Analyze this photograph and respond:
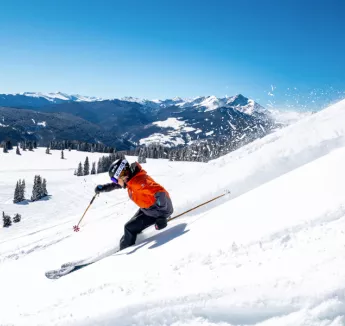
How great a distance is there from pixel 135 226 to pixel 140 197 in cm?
99

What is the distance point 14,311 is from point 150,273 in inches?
124

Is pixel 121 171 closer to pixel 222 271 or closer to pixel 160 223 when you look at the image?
pixel 160 223

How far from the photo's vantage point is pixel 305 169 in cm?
923

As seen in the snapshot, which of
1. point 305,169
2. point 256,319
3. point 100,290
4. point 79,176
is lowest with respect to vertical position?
point 256,319

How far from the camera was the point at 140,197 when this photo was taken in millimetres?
8805

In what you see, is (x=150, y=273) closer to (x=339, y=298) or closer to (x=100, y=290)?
(x=100, y=290)

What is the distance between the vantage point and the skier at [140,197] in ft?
28.8

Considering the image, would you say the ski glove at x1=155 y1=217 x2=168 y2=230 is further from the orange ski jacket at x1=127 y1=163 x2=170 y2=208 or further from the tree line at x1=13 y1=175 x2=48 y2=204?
the tree line at x1=13 y1=175 x2=48 y2=204

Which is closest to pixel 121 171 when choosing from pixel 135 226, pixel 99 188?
pixel 135 226

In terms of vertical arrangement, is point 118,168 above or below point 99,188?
above

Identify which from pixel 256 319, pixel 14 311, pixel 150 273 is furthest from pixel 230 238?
pixel 14 311

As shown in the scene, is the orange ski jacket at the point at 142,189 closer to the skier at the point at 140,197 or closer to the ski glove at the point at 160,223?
the skier at the point at 140,197

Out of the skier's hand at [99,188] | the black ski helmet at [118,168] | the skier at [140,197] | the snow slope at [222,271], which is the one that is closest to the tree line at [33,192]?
the snow slope at [222,271]

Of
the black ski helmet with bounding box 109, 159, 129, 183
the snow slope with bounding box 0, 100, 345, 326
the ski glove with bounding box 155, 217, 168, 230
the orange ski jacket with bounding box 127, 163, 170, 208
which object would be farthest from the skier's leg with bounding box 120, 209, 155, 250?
the black ski helmet with bounding box 109, 159, 129, 183
